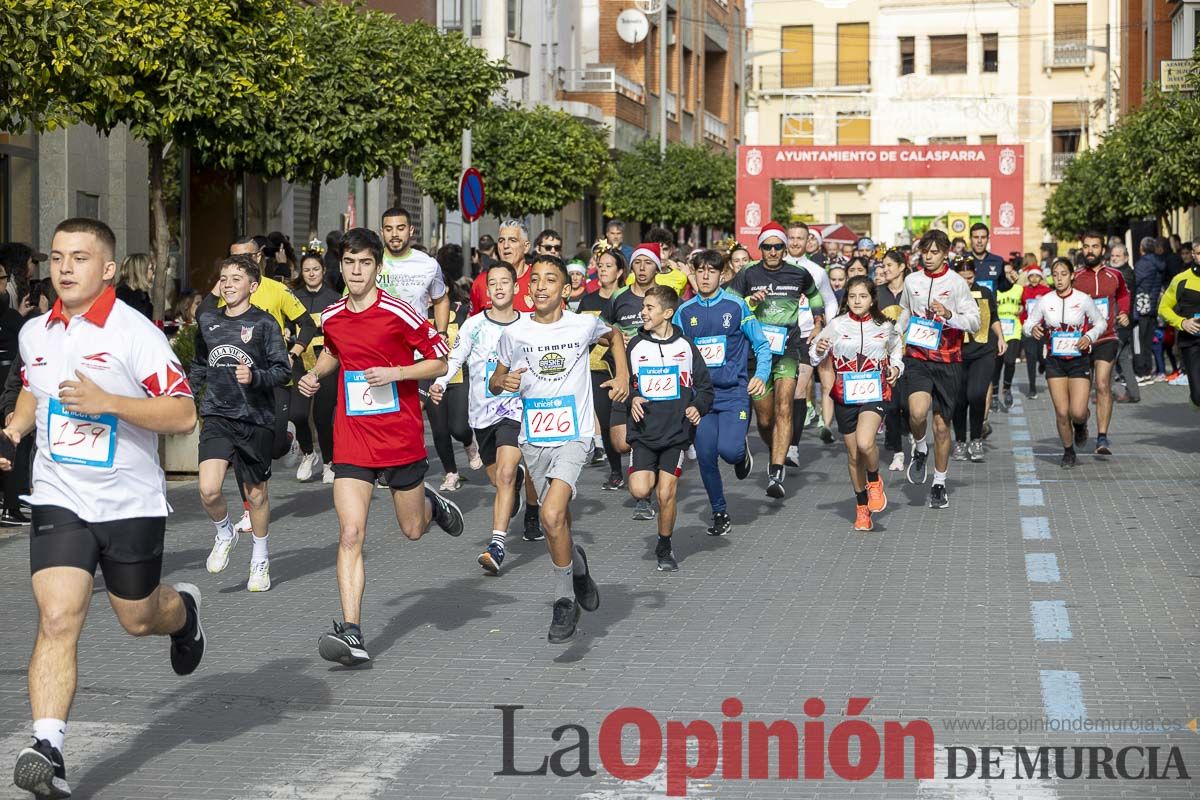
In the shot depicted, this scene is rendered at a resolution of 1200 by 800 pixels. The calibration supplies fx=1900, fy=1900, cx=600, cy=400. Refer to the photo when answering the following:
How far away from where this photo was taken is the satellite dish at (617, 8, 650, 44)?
52344mm

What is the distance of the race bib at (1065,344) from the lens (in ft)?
50.7

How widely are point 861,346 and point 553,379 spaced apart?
3940 millimetres

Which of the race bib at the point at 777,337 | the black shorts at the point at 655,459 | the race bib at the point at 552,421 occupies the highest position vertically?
the race bib at the point at 777,337

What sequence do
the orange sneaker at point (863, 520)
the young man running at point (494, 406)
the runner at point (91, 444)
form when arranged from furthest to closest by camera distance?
the orange sneaker at point (863, 520)
the young man running at point (494, 406)
the runner at point (91, 444)

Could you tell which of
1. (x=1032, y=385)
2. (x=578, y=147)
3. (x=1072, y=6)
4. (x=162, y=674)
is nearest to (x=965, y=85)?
(x=1072, y=6)

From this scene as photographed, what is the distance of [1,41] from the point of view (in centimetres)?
1235

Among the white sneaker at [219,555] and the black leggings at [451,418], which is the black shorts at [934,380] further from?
the white sneaker at [219,555]

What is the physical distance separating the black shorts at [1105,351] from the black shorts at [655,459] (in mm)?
6486

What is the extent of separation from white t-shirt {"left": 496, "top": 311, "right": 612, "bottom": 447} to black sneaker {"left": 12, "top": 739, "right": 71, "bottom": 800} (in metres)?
3.62

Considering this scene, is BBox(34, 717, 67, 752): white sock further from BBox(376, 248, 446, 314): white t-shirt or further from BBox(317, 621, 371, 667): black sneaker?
BBox(376, 248, 446, 314): white t-shirt

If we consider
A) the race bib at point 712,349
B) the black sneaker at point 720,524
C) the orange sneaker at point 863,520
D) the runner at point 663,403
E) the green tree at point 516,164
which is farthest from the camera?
the green tree at point 516,164

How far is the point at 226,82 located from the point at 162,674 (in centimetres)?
1102

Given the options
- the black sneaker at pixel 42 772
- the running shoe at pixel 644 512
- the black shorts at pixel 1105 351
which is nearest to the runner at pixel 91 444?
the black sneaker at pixel 42 772

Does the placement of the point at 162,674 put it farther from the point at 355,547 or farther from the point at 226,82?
the point at 226,82
